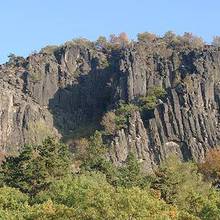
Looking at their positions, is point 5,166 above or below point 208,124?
below

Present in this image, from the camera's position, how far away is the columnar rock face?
451ft

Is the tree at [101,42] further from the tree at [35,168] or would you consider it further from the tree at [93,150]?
the tree at [35,168]

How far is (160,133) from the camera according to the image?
453 ft

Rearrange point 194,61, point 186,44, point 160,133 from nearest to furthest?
point 160,133 < point 194,61 < point 186,44

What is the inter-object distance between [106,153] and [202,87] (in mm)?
29982

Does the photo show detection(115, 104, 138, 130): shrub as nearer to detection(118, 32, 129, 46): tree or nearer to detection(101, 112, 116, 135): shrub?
detection(101, 112, 116, 135): shrub

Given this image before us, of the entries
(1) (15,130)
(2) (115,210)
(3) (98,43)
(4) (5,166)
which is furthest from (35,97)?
A: (2) (115,210)

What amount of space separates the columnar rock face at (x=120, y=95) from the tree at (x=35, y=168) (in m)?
39.2

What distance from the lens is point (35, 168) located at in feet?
275

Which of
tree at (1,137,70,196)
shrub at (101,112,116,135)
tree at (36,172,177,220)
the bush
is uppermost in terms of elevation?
the bush

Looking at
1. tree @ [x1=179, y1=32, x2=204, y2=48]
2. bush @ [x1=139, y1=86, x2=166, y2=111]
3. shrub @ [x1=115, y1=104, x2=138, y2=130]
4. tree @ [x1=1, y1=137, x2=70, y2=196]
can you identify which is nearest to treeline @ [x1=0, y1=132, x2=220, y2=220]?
tree @ [x1=1, y1=137, x2=70, y2=196]

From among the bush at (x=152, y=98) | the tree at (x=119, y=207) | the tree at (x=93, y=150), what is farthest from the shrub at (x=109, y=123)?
the tree at (x=119, y=207)

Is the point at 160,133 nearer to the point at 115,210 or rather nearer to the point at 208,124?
the point at 208,124

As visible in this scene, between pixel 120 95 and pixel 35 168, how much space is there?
70.6 metres
